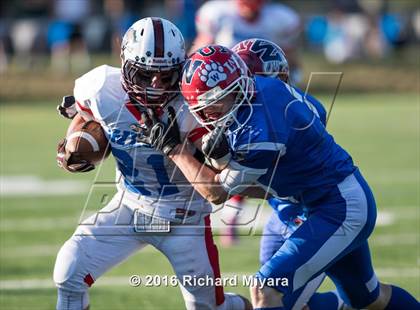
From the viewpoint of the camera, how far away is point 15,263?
296 inches

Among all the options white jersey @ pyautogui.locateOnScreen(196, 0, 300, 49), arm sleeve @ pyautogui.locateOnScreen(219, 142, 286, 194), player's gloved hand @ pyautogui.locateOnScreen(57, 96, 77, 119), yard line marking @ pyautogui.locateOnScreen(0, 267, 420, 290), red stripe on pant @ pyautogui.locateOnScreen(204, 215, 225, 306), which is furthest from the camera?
white jersey @ pyautogui.locateOnScreen(196, 0, 300, 49)

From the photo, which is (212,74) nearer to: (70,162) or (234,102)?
(234,102)

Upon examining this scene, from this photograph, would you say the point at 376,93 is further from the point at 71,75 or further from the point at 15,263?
the point at 15,263

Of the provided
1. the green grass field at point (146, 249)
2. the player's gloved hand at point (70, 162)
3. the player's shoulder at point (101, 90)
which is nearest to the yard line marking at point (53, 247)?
the green grass field at point (146, 249)

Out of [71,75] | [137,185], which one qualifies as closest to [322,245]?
[137,185]

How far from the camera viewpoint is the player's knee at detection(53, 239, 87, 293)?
16.7ft

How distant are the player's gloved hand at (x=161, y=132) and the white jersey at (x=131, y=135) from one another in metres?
0.07

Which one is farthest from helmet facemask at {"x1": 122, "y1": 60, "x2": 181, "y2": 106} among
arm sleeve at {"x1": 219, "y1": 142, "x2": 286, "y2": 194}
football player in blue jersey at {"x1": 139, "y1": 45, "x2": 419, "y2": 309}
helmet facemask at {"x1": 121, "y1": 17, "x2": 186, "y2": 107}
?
arm sleeve at {"x1": 219, "y1": 142, "x2": 286, "y2": 194}

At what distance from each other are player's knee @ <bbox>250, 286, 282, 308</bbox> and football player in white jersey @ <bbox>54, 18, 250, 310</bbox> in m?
0.54

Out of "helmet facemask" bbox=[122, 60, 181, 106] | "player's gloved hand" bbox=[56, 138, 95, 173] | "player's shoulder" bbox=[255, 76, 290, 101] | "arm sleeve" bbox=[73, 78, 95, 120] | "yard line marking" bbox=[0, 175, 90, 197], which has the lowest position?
"yard line marking" bbox=[0, 175, 90, 197]

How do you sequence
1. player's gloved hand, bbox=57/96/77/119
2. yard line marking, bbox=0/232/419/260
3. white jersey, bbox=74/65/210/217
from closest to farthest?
white jersey, bbox=74/65/210/217 < player's gloved hand, bbox=57/96/77/119 < yard line marking, bbox=0/232/419/260

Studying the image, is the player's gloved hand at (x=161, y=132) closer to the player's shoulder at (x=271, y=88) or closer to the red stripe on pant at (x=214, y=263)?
the player's shoulder at (x=271, y=88)

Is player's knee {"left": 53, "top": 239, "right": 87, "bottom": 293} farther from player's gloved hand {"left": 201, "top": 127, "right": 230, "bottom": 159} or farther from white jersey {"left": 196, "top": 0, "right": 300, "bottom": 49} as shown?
white jersey {"left": 196, "top": 0, "right": 300, "bottom": 49}

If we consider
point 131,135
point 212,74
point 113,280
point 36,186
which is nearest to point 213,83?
point 212,74
